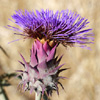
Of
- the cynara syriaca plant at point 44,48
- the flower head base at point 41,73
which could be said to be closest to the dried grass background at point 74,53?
the cynara syriaca plant at point 44,48

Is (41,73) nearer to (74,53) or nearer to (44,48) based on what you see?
(44,48)

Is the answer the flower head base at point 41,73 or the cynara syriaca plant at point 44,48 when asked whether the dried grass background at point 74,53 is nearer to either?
the cynara syriaca plant at point 44,48

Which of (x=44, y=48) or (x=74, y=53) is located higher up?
(x=44, y=48)

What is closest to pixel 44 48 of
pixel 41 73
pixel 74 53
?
pixel 41 73

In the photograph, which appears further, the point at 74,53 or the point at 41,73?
the point at 74,53

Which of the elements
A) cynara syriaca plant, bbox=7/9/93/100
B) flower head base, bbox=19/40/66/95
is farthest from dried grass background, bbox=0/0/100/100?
flower head base, bbox=19/40/66/95

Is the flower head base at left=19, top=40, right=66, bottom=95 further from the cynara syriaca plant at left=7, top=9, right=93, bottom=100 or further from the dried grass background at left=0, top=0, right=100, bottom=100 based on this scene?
the dried grass background at left=0, top=0, right=100, bottom=100
